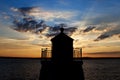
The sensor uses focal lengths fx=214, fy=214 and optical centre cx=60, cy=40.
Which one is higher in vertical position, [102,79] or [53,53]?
[53,53]

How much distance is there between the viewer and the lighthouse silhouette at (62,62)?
16.1m

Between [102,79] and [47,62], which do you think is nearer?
[47,62]

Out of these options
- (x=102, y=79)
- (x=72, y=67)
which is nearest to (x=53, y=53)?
(x=72, y=67)

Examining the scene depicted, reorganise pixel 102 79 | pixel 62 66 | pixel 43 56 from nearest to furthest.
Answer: pixel 62 66 < pixel 43 56 < pixel 102 79

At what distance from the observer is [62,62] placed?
635 inches

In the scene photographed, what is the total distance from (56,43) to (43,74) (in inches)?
108

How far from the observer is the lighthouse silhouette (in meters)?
16.1

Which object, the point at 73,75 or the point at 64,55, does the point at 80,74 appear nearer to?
the point at 73,75

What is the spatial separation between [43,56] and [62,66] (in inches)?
93.8

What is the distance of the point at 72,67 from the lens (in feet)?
53.7

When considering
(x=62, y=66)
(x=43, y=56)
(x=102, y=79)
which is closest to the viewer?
(x=62, y=66)

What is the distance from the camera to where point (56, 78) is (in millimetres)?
16078

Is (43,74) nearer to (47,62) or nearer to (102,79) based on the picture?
(47,62)

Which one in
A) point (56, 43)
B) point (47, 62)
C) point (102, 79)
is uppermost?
point (56, 43)
